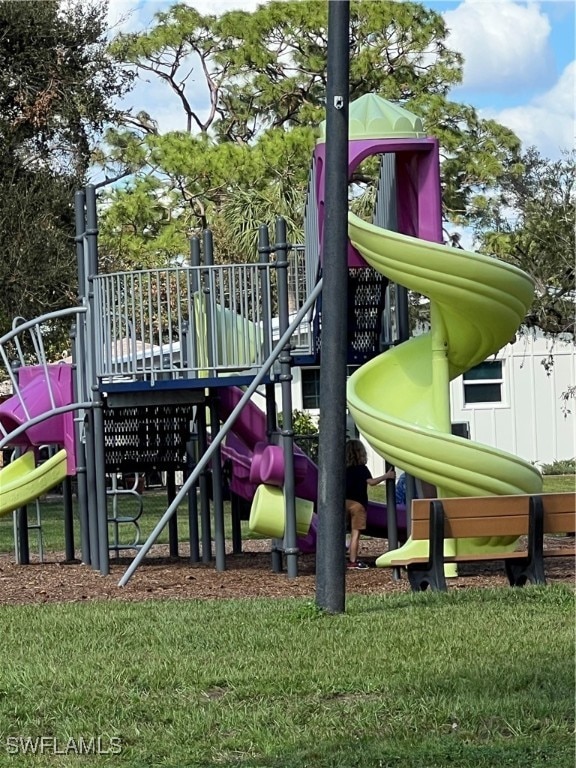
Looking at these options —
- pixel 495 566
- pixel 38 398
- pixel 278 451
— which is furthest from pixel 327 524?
pixel 38 398

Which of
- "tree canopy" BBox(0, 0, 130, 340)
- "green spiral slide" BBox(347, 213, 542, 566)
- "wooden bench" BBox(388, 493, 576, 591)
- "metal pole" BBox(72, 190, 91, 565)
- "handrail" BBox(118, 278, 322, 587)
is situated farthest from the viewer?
"tree canopy" BBox(0, 0, 130, 340)

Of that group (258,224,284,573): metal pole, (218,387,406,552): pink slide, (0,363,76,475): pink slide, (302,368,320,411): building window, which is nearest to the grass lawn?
(218,387,406,552): pink slide

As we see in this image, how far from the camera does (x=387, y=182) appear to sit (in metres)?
14.3

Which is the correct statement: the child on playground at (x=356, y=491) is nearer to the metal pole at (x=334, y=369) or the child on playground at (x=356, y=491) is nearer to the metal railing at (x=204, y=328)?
the metal railing at (x=204, y=328)

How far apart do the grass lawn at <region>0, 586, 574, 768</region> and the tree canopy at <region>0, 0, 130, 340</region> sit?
775 inches

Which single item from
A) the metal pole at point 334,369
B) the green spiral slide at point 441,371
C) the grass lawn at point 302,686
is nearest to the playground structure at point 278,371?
the green spiral slide at point 441,371

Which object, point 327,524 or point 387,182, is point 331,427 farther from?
point 387,182

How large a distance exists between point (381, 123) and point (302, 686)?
733 cm

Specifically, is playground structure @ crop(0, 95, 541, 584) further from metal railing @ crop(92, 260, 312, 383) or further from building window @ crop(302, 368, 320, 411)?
building window @ crop(302, 368, 320, 411)

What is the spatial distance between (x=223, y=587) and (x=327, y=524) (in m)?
3.20

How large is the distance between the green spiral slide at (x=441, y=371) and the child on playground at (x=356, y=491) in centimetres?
149

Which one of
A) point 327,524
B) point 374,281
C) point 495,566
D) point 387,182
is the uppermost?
point 387,182

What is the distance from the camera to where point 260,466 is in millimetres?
13609

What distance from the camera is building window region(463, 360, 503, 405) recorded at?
37.7 metres
